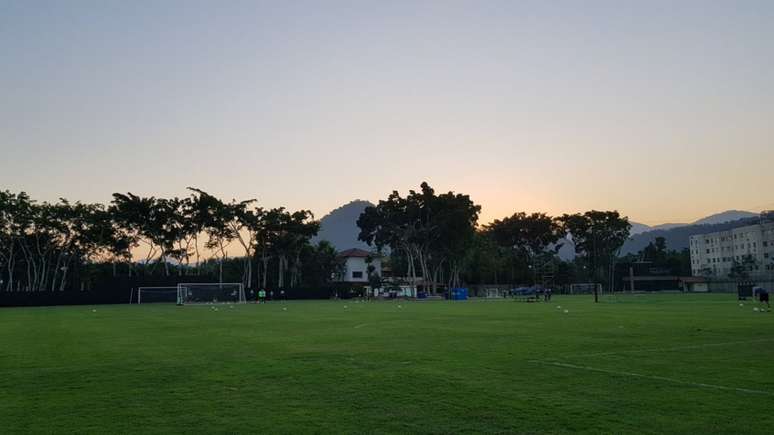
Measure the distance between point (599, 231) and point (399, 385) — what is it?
376 feet

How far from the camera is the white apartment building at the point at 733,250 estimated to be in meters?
144

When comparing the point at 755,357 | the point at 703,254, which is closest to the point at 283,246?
the point at 755,357

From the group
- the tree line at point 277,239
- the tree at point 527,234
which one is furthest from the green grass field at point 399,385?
the tree at point 527,234

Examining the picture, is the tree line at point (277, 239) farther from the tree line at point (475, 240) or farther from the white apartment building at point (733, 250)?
the white apartment building at point (733, 250)

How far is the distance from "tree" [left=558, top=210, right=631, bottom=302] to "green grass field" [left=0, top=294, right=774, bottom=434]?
102 meters

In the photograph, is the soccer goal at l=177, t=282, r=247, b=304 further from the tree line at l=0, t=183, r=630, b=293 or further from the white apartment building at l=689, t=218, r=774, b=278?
the white apartment building at l=689, t=218, r=774, b=278

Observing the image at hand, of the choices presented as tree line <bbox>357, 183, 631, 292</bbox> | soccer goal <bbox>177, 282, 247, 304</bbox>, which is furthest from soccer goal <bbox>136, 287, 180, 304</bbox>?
tree line <bbox>357, 183, 631, 292</bbox>

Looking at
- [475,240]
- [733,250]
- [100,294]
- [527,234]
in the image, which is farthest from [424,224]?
[733,250]

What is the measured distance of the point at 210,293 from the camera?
72.0 meters

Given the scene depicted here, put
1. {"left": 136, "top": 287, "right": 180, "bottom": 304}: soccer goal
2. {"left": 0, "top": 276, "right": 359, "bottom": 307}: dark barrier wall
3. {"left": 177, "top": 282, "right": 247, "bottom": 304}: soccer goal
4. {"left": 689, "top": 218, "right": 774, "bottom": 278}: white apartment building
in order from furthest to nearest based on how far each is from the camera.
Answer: {"left": 689, "top": 218, "right": 774, "bottom": 278}: white apartment building → {"left": 136, "top": 287, "right": 180, "bottom": 304}: soccer goal → {"left": 177, "top": 282, "right": 247, "bottom": 304}: soccer goal → {"left": 0, "top": 276, "right": 359, "bottom": 307}: dark barrier wall

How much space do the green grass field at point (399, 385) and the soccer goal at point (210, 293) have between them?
2072 inches

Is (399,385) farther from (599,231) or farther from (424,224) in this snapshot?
(599,231)

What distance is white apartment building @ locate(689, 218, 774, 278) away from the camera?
144 metres

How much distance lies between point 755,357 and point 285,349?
37.2 ft
